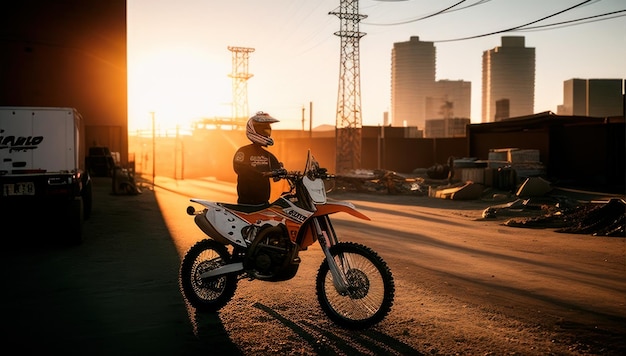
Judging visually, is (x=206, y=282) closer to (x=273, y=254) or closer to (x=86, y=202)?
(x=273, y=254)

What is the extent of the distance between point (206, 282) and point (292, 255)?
1215mm

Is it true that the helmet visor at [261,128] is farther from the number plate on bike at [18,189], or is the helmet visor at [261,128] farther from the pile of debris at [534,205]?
the pile of debris at [534,205]

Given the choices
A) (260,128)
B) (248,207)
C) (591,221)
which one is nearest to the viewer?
(248,207)

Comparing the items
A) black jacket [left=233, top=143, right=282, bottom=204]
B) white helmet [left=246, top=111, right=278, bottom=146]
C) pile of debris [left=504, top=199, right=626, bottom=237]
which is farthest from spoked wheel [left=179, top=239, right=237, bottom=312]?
pile of debris [left=504, top=199, right=626, bottom=237]

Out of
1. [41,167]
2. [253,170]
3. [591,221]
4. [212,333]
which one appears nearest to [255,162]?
[253,170]

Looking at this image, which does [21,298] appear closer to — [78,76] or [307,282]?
[307,282]

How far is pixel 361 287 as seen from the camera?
5.33m

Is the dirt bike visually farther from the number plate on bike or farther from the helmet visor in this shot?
the number plate on bike

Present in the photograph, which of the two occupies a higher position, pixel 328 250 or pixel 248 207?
pixel 248 207

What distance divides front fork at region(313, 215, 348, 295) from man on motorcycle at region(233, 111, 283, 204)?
3.31 ft

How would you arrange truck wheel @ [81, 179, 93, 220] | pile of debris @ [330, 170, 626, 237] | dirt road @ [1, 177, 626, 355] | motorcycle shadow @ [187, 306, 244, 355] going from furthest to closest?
truck wheel @ [81, 179, 93, 220]
pile of debris @ [330, 170, 626, 237]
dirt road @ [1, 177, 626, 355]
motorcycle shadow @ [187, 306, 244, 355]

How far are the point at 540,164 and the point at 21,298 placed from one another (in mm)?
27362

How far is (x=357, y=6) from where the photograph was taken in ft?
147

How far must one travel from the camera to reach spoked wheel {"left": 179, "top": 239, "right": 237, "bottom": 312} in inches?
239
